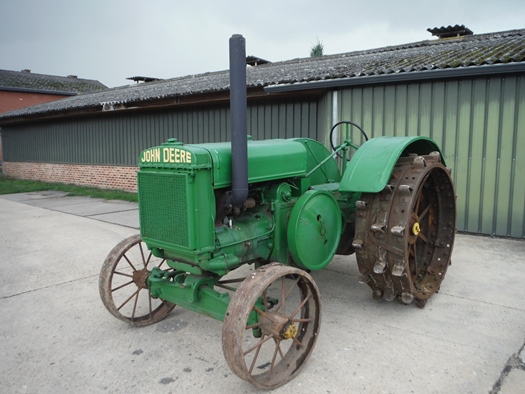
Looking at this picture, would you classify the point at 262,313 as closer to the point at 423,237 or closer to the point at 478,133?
the point at 423,237

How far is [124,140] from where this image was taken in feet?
39.5

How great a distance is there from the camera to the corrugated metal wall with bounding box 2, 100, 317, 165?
8.45 meters

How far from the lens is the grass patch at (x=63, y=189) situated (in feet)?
36.0

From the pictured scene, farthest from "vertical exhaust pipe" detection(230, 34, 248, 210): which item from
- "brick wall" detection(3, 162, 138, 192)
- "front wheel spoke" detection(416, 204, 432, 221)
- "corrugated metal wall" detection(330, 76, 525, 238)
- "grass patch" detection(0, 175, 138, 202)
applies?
Result: "brick wall" detection(3, 162, 138, 192)

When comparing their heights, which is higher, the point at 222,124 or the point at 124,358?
the point at 222,124

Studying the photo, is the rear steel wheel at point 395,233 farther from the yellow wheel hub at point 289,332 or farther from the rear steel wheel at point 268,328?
the yellow wheel hub at point 289,332

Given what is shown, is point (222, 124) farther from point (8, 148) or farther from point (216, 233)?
point (8, 148)

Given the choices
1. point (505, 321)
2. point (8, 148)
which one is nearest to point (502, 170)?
point (505, 321)

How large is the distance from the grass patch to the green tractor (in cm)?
749

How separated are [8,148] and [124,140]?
7.72 m

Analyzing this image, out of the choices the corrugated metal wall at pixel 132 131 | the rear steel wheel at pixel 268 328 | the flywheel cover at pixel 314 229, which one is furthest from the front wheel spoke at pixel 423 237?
the corrugated metal wall at pixel 132 131

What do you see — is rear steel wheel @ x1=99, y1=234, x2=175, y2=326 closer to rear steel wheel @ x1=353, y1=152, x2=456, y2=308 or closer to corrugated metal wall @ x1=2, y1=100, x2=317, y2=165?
rear steel wheel @ x1=353, y1=152, x2=456, y2=308

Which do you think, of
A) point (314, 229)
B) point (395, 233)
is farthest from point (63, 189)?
point (395, 233)

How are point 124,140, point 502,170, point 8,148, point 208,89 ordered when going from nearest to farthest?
point 502,170, point 208,89, point 124,140, point 8,148
